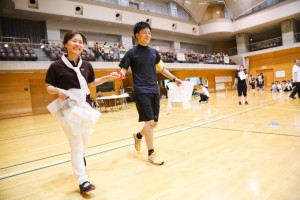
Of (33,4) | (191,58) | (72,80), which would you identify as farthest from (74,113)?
(191,58)

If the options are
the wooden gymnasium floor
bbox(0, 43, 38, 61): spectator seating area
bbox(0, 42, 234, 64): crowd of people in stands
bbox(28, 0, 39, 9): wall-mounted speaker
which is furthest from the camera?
bbox(28, 0, 39, 9): wall-mounted speaker

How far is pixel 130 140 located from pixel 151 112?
154 cm

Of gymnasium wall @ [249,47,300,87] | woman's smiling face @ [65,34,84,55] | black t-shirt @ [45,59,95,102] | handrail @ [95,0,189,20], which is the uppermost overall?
handrail @ [95,0,189,20]

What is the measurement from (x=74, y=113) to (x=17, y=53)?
11120mm

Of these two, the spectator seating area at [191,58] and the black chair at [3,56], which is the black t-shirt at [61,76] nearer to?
the black chair at [3,56]

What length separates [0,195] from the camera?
2076mm

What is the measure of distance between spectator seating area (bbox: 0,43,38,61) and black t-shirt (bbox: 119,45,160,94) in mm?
10475

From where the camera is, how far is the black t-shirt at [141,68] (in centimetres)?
268

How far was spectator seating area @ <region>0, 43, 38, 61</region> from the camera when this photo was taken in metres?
10.8

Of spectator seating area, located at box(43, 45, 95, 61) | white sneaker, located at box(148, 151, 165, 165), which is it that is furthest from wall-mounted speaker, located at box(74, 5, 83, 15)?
white sneaker, located at box(148, 151, 165, 165)

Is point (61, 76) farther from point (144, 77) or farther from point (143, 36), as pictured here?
point (143, 36)

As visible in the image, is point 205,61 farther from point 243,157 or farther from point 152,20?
point 243,157

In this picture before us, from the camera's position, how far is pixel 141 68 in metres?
2.71

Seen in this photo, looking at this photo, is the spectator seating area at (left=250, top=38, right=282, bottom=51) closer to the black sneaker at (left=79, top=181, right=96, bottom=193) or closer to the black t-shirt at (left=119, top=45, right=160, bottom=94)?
the black t-shirt at (left=119, top=45, right=160, bottom=94)
